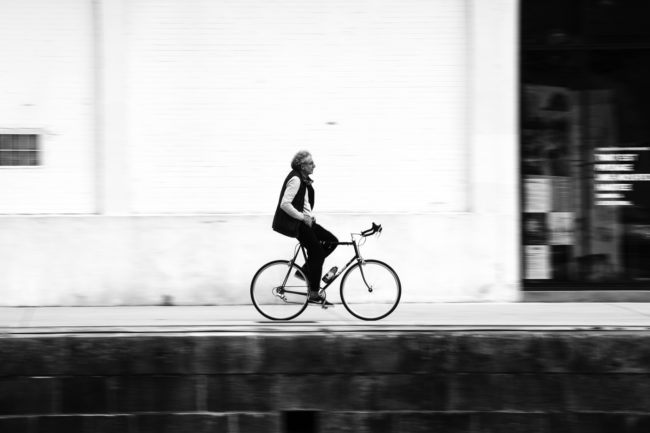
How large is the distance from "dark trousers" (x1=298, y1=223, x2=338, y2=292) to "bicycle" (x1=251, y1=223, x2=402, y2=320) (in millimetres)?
79

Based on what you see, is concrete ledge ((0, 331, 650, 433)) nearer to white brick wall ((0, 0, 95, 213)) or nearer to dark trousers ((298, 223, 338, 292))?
dark trousers ((298, 223, 338, 292))

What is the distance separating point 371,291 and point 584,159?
11.2 feet

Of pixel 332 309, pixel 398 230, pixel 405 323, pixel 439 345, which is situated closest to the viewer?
pixel 439 345

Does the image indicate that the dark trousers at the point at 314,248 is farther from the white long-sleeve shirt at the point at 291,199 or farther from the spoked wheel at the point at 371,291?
the spoked wheel at the point at 371,291

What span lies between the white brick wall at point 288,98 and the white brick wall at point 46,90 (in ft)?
1.82

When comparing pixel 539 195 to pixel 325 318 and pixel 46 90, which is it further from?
pixel 46 90

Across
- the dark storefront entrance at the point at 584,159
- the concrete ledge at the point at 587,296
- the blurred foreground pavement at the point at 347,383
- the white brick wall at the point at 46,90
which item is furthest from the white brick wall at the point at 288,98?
the blurred foreground pavement at the point at 347,383

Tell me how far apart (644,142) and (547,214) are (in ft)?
4.61

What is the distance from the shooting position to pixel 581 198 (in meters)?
10.3

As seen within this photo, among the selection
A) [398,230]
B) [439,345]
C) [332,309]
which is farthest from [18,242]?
[439,345]

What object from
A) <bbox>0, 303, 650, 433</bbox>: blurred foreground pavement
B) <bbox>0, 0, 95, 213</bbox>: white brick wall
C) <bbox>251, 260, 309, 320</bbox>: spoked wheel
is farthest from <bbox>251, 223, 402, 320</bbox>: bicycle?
<bbox>0, 0, 95, 213</bbox>: white brick wall

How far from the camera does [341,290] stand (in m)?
8.65

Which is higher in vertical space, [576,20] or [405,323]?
[576,20]

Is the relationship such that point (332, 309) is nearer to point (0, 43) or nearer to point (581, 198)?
point (581, 198)
